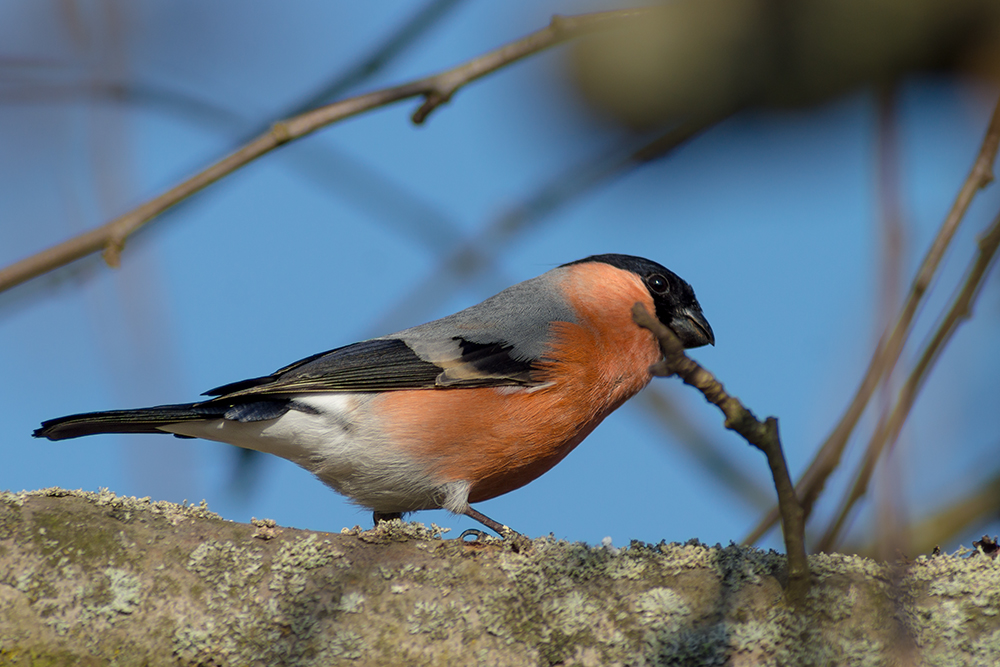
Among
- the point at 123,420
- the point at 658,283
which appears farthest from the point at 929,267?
the point at 123,420

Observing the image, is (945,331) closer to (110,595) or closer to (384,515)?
(110,595)

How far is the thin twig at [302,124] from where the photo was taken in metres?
2.09

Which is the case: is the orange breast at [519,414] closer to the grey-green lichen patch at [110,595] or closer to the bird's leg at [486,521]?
the bird's leg at [486,521]

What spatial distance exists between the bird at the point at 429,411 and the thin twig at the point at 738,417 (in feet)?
6.13

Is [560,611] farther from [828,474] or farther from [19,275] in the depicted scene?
[19,275]

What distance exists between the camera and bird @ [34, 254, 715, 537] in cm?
387

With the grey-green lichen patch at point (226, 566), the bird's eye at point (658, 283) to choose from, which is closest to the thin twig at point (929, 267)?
the grey-green lichen patch at point (226, 566)

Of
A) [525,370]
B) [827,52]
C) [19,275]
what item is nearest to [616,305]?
[525,370]

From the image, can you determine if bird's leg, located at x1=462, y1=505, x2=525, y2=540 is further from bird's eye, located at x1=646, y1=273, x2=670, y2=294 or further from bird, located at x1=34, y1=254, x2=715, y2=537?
bird's eye, located at x1=646, y1=273, x2=670, y2=294

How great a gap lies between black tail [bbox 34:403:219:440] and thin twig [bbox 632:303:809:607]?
255 cm

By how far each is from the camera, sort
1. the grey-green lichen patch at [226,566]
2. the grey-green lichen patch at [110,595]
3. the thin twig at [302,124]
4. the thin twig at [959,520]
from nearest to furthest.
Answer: the thin twig at [302,124], the grey-green lichen patch at [110,595], the grey-green lichen patch at [226,566], the thin twig at [959,520]

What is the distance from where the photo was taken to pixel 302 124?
8.00 ft

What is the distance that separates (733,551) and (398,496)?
1.76 meters

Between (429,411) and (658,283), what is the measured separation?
1675 millimetres
